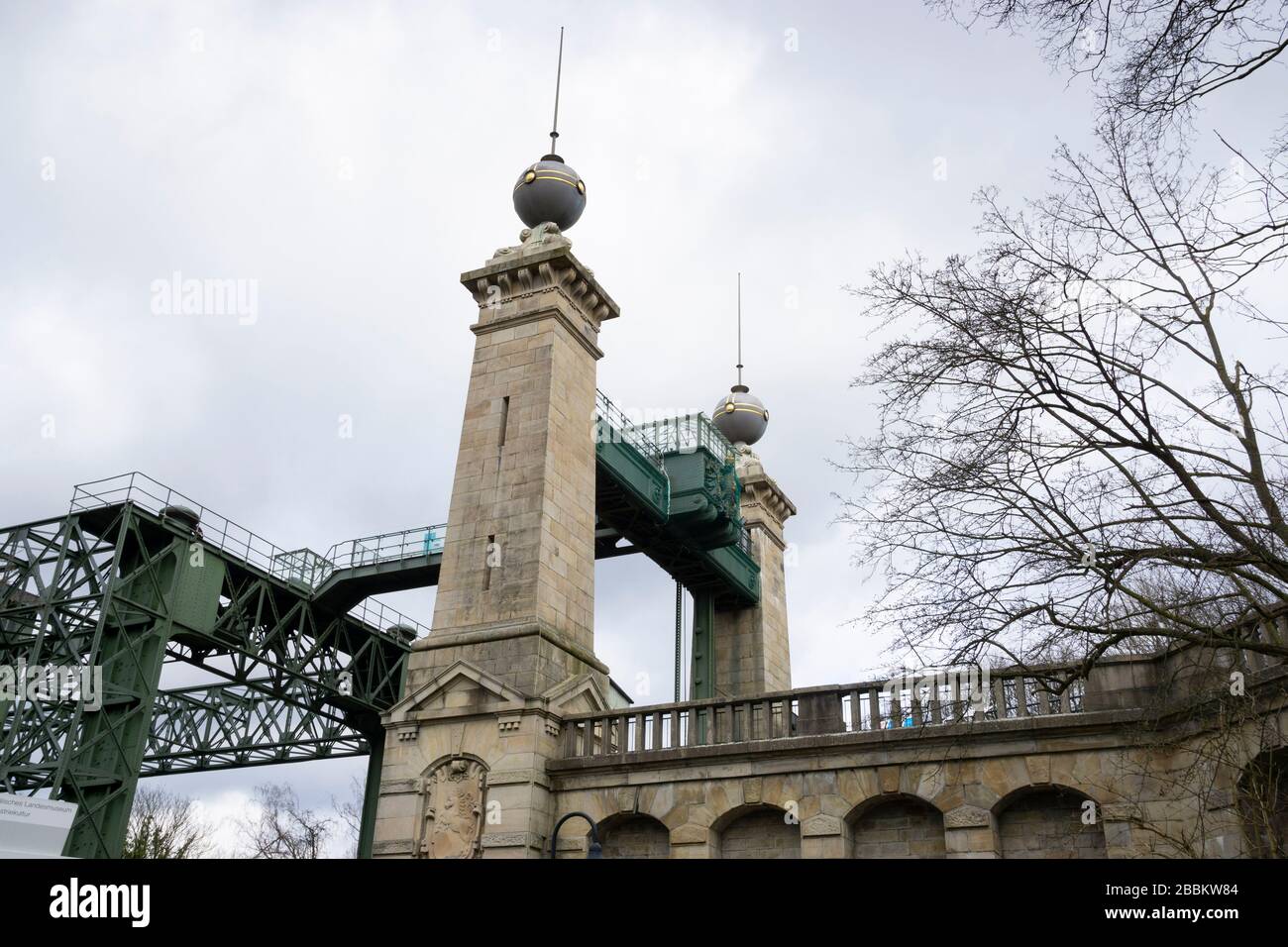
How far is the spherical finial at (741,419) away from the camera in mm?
38969

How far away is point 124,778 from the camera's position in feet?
102

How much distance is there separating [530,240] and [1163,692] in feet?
63.7

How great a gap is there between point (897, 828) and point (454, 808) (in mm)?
8563

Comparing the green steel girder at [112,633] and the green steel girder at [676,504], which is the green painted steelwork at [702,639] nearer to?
the green steel girder at [676,504]

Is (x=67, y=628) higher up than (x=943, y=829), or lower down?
higher up

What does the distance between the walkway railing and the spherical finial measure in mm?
18684

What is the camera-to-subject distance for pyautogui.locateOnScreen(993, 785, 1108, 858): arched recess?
17.4 meters

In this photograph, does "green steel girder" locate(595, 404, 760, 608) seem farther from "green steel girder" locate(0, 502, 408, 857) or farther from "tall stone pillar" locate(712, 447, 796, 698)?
"green steel girder" locate(0, 502, 408, 857)

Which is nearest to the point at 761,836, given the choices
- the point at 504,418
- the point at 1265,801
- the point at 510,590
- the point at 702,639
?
the point at 510,590

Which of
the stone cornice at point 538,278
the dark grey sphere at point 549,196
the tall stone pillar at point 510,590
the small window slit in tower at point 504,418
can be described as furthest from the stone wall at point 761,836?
the dark grey sphere at point 549,196
